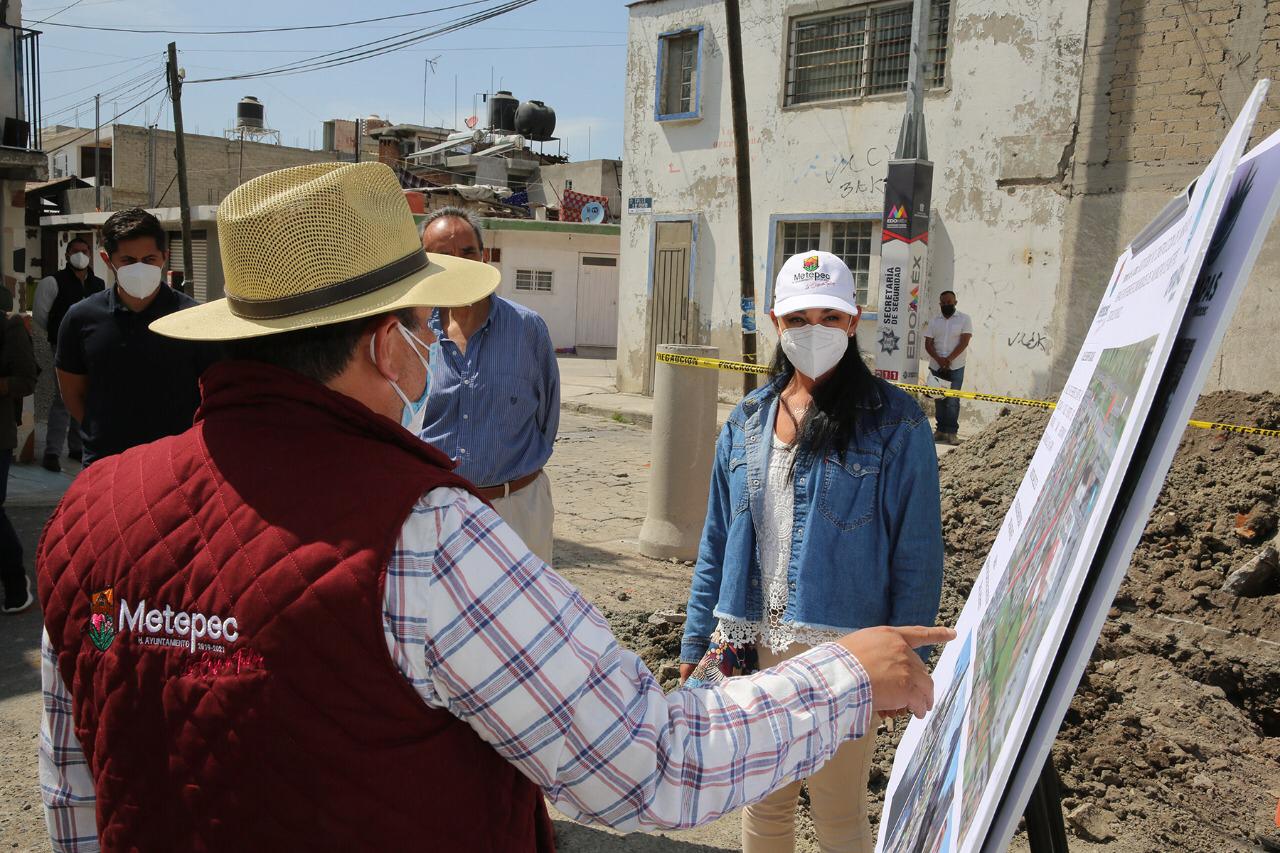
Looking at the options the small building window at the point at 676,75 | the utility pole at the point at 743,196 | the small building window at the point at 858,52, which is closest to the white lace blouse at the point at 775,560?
the utility pole at the point at 743,196

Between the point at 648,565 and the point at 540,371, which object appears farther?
the point at 648,565

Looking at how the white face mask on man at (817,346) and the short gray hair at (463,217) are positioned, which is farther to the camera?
the short gray hair at (463,217)

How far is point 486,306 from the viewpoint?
4117mm

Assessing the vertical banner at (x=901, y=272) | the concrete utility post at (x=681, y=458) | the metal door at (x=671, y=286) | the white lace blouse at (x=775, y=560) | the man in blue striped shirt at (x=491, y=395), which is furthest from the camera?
the metal door at (x=671, y=286)

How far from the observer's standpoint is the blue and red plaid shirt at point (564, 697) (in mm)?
1279

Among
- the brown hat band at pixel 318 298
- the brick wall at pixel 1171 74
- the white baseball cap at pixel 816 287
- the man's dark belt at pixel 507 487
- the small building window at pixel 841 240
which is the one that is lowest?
the man's dark belt at pixel 507 487

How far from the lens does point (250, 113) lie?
45.7 m

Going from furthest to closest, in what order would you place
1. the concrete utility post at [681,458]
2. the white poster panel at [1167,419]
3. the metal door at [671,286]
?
the metal door at [671,286] → the concrete utility post at [681,458] → the white poster panel at [1167,419]

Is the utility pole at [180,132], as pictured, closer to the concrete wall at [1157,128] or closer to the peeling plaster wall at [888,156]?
the peeling plaster wall at [888,156]

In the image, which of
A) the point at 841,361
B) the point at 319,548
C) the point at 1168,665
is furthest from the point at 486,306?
the point at 1168,665

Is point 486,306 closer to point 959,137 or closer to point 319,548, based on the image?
point 319,548

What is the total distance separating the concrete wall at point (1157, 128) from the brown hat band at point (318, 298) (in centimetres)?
1145

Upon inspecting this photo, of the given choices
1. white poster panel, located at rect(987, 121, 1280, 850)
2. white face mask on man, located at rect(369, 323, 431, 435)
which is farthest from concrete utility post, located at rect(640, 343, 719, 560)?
white poster panel, located at rect(987, 121, 1280, 850)

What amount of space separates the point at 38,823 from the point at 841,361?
11.5ft
